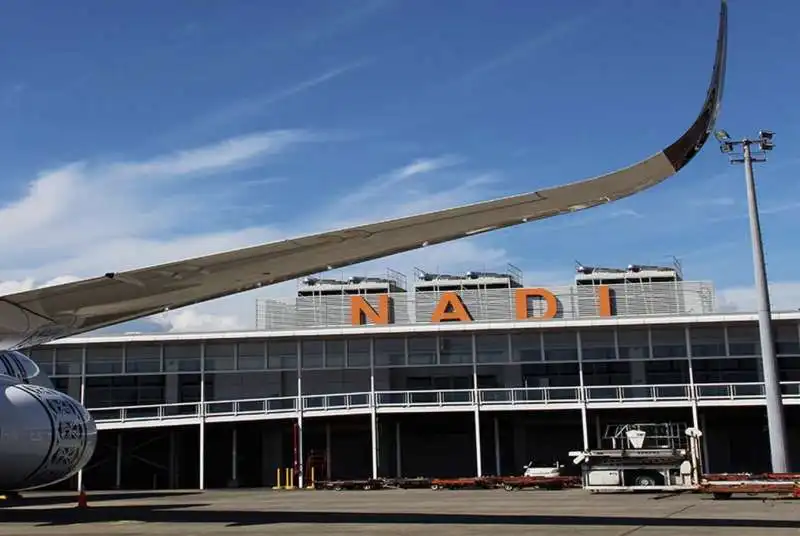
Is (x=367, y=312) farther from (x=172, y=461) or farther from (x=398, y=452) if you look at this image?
(x=172, y=461)

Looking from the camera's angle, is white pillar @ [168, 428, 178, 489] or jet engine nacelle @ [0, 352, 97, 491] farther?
white pillar @ [168, 428, 178, 489]

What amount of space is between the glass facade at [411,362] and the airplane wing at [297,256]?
92.1ft

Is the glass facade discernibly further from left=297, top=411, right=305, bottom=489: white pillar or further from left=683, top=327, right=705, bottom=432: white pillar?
left=297, top=411, right=305, bottom=489: white pillar

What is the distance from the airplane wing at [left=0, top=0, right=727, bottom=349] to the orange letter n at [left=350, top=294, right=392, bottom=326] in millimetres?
34240

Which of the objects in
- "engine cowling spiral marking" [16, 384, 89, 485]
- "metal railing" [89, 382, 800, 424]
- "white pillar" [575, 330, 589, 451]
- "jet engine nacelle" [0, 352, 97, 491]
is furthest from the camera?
"metal railing" [89, 382, 800, 424]

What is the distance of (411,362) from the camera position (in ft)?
138

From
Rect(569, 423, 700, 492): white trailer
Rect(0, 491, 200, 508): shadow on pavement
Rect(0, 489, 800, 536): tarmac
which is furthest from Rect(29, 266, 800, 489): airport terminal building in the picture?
Rect(0, 489, 800, 536): tarmac

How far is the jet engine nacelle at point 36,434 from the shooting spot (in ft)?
51.0

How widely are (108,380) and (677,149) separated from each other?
1597 inches

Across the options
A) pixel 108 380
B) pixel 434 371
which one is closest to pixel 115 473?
pixel 108 380

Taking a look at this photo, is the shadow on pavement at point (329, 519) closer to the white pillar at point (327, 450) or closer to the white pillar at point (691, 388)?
the white pillar at point (327, 450)

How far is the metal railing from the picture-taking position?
38344mm

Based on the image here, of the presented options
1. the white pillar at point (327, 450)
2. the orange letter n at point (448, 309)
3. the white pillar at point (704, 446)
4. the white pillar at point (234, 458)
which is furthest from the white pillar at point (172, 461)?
the white pillar at point (704, 446)

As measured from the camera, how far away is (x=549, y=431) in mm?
45500
